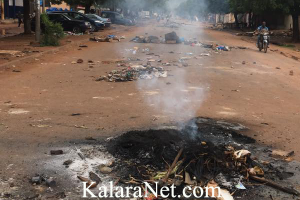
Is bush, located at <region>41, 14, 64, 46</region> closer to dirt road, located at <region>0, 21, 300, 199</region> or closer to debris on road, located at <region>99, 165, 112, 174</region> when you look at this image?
dirt road, located at <region>0, 21, 300, 199</region>

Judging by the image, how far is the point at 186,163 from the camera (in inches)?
163

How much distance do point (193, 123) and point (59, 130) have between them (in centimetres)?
211

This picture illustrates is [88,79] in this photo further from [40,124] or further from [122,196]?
[122,196]

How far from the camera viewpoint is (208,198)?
3.61 m

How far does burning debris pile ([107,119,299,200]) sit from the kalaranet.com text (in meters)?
0.06

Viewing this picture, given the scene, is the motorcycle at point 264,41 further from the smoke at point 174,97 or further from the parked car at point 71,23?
the parked car at point 71,23

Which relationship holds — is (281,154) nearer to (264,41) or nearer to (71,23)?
(264,41)

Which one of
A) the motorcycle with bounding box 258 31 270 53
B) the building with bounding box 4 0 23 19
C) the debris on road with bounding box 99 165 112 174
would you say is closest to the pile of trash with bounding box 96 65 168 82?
the debris on road with bounding box 99 165 112 174

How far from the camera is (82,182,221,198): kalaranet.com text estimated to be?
3.61 metres

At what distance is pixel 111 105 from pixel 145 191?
12.2 feet

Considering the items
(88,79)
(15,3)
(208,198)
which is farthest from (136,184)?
(15,3)

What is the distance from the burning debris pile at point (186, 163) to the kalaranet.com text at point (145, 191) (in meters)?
0.06

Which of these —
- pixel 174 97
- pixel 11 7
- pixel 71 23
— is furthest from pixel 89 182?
pixel 11 7

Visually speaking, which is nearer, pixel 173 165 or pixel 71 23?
pixel 173 165
